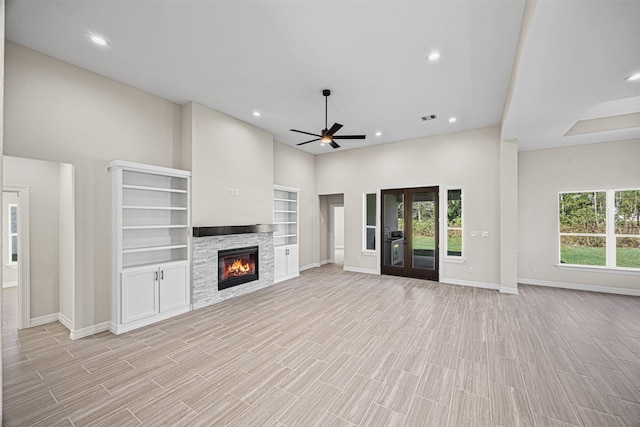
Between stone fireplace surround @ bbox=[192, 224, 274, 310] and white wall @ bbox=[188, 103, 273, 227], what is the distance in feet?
0.88

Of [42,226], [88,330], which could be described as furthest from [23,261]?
[88,330]

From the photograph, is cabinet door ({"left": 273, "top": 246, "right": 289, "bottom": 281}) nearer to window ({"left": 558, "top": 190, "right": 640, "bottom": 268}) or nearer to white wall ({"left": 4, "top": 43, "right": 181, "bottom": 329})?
white wall ({"left": 4, "top": 43, "right": 181, "bottom": 329})

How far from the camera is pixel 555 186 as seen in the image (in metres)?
6.12

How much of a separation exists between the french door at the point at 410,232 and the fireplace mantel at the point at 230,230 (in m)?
3.17

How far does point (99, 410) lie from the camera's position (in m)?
2.32

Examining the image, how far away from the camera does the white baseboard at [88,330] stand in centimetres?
363

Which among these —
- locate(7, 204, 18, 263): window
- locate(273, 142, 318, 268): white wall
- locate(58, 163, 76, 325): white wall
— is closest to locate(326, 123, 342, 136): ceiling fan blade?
locate(273, 142, 318, 268): white wall

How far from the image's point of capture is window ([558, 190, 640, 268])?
5.54 metres

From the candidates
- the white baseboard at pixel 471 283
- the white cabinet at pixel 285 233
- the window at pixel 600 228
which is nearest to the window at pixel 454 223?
the white baseboard at pixel 471 283

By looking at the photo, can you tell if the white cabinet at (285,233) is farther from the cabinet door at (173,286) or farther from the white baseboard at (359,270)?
the cabinet door at (173,286)

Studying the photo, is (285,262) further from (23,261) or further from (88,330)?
(23,261)

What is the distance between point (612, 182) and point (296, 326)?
701cm

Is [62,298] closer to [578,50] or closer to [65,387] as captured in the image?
[65,387]

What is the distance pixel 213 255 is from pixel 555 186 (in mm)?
7497
